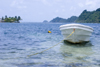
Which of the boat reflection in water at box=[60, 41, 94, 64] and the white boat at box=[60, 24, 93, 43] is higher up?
the white boat at box=[60, 24, 93, 43]

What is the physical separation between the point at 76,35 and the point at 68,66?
541 cm

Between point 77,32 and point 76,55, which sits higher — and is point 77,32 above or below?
above

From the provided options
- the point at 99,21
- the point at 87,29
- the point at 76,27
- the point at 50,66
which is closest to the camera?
the point at 50,66

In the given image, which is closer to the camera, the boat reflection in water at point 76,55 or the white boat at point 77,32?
the boat reflection in water at point 76,55

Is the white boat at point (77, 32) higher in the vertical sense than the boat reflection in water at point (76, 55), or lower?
higher

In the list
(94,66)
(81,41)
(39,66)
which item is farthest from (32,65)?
(81,41)

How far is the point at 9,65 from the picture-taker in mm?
6887

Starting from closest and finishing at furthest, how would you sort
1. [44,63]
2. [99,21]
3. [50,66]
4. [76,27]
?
[50,66] → [44,63] → [76,27] → [99,21]

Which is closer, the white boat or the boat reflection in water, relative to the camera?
the boat reflection in water

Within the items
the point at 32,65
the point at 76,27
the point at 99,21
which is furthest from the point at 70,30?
the point at 99,21

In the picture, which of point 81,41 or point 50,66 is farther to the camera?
point 81,41

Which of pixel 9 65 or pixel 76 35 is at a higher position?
pixel 76 35

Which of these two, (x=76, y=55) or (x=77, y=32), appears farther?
(x=77, y=32)

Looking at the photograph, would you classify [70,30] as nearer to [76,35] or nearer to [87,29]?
[76,35]
